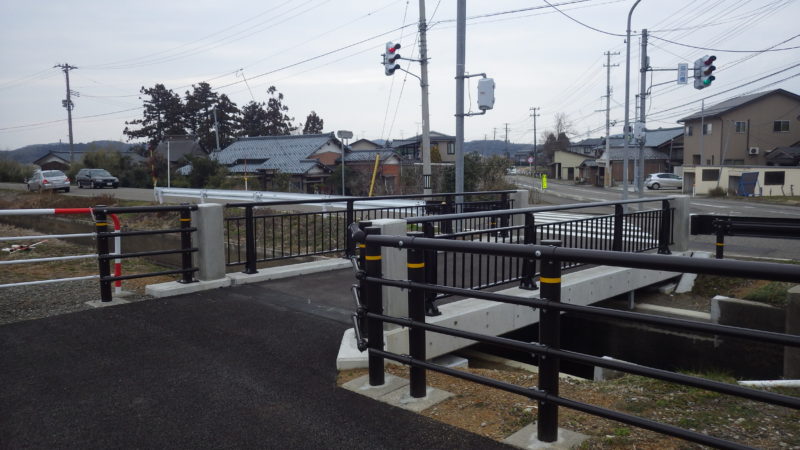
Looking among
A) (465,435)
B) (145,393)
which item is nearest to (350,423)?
(465,435)

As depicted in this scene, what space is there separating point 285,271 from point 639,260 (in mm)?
6575

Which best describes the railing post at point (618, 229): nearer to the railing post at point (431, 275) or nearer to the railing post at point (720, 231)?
the railing post at point (720, 231)

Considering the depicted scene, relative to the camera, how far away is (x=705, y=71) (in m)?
21.0

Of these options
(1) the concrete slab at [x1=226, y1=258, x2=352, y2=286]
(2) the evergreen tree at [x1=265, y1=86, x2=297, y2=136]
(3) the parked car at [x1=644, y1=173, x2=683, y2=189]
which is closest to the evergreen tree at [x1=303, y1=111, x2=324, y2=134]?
(2) the evergreen tree at [x1=265, y1=86, x2=297, y2=136]

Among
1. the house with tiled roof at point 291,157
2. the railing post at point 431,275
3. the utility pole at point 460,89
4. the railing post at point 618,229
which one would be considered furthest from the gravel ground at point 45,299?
the house with tiled roof at point 291,157

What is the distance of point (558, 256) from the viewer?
311 centimetres

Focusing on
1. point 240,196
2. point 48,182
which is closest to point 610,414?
point 240,196

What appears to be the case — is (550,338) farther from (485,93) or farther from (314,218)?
(485,93)

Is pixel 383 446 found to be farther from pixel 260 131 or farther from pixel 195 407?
pixel 260 131

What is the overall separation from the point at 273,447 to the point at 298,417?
1.38ft

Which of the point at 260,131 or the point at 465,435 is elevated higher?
the point at 260,131

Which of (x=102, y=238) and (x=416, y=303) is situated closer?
(x=416, y=303)

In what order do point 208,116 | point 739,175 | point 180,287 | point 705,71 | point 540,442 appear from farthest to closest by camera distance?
point 208,116
point 739,175
point 705,71
point 180,287
point 540,442

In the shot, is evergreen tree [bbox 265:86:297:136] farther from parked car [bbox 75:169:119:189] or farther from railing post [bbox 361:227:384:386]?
railing post [bbox 361:227:384:386]
